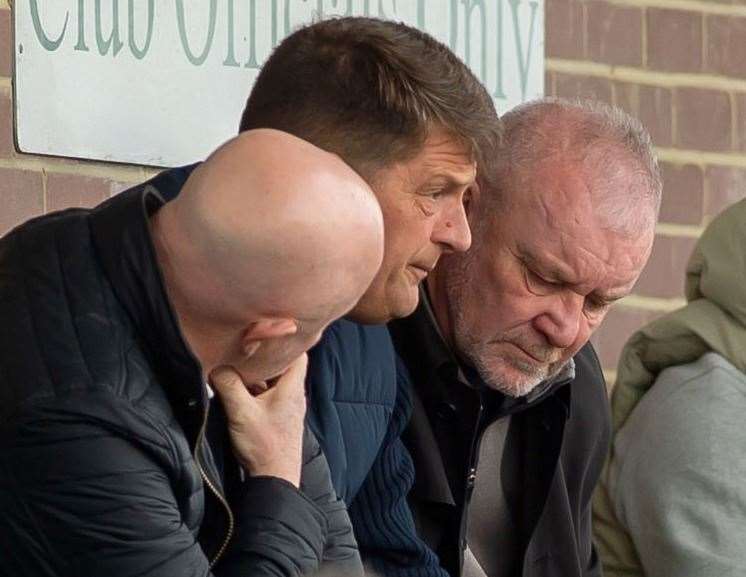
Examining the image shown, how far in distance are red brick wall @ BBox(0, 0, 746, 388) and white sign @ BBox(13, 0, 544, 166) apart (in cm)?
52

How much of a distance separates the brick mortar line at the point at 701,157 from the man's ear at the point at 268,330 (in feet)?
8.58

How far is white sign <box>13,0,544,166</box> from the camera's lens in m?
4.50

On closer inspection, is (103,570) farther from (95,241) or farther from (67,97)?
(67,97)

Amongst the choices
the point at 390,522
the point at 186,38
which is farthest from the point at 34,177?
the point at 390,522

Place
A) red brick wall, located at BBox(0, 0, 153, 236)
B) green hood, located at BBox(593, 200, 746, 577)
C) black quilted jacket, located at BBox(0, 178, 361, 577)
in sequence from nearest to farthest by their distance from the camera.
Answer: black quilted jacket, located at BBox(0, 178, 361, 577), red brick wall, located at BBox(0, 0, 153, 236), green hood, located at BBox(593, 200, 746, 577)

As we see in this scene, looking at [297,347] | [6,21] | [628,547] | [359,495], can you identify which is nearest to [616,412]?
[628,547]

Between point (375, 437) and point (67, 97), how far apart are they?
4.09ft

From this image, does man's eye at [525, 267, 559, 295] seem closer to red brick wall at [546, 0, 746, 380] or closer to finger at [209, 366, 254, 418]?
finger at [209, 366, 254, 418]

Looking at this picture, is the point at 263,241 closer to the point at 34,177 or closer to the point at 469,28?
the point at 34,177

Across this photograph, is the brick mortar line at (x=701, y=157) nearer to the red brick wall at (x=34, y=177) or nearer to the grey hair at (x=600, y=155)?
the grey hair at (x=600, y=155)

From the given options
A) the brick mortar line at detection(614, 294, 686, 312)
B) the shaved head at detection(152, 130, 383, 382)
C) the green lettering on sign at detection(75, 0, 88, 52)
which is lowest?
the brick mortar line at detection(614, 294, 686, 312)

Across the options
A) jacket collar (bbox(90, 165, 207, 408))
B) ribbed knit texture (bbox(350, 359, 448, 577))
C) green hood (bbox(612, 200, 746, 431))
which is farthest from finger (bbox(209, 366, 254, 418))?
green hood (bbox(612, 200, 746, 431))

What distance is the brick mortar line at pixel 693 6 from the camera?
5.47m

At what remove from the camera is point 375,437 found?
3.63 m
